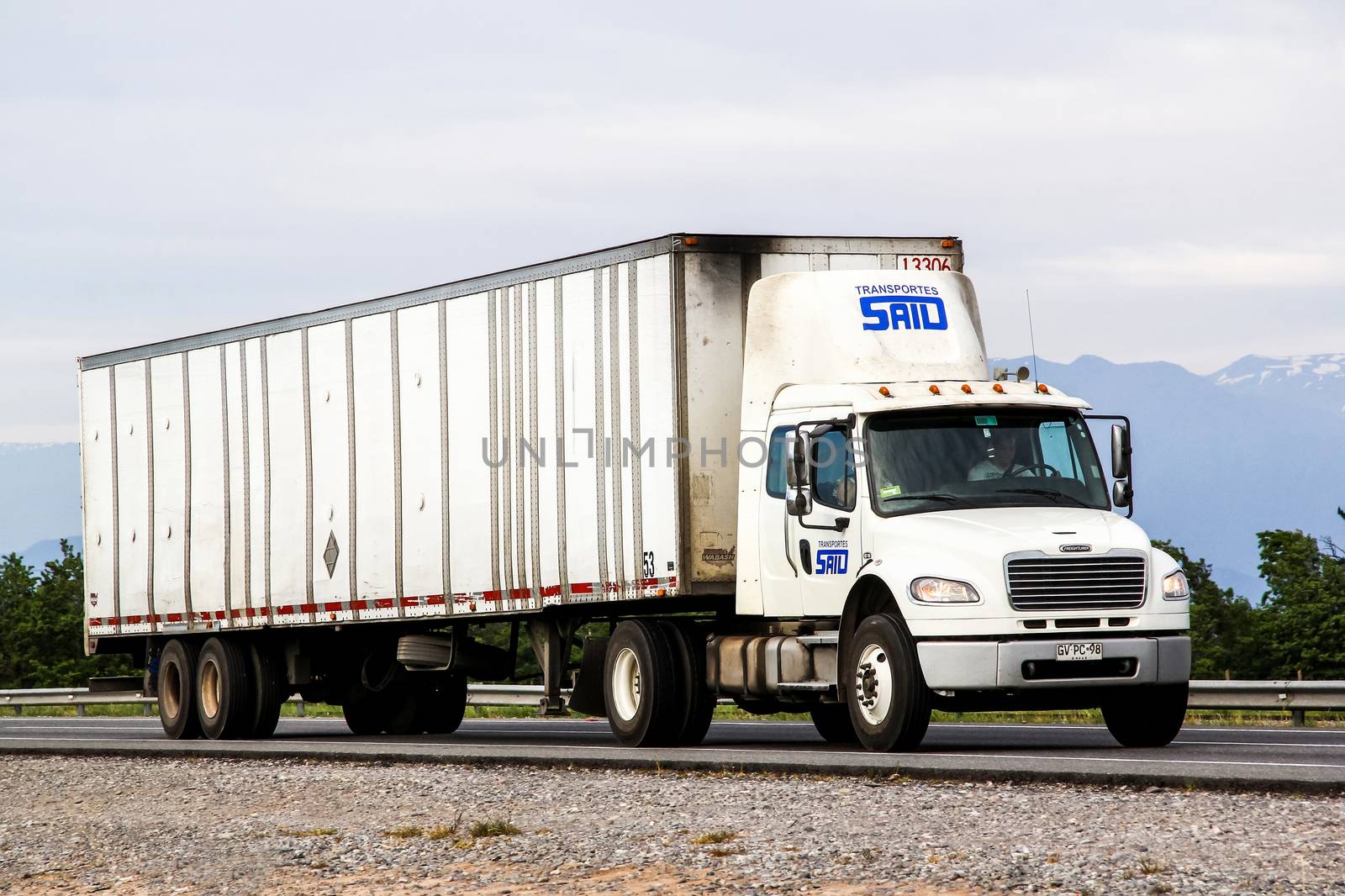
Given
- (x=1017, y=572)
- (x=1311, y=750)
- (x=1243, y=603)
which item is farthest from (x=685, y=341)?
(x=1243, y=603)

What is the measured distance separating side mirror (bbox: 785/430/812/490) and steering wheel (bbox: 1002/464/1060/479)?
59.2 inches

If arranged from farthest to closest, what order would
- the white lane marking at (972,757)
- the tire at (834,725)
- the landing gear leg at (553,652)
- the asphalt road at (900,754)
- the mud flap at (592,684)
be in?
1. the landing gear leg at (553,652)
2. the tire at (834,725)
3. the mud flap at (592,684)
4. the white lane marking at (972,757)
5. the asphalt road at (900,754)

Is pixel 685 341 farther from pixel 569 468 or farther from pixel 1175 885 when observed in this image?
pixel 1175 885

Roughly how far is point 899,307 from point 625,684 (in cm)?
408

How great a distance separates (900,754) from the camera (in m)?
13.7

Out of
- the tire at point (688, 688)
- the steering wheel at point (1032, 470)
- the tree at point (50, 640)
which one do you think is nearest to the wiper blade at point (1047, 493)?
the steering wheel at point (1032, 470)

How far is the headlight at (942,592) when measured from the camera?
1342 centimetres

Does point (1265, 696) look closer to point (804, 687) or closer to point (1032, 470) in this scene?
point (1032, 470)

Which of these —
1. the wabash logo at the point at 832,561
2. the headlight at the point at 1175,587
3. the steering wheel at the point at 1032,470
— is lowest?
the headlight at the point at 1175,587

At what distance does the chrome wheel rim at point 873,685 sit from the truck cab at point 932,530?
2 cm

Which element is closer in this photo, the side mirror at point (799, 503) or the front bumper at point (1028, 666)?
the front bumper at point (1028, 666)

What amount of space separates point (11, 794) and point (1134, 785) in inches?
350

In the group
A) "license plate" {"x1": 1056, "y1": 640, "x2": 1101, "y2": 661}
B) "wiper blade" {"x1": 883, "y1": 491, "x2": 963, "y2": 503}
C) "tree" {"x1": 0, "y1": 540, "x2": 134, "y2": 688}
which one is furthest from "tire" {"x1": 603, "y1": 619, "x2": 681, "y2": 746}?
"tree" {"x1": 0, "y1": 540, "x2": 134, "y2": 688}

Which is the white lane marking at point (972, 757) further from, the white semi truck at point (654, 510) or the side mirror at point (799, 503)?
the side mirror at point (799, 503)
